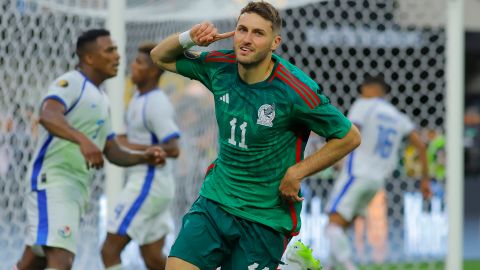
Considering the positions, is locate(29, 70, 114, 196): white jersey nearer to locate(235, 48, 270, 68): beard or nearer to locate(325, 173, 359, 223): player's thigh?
locate(235, 48, 270, 68): beard

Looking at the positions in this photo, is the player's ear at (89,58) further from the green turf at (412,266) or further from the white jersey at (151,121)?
the green turf at (412,266)

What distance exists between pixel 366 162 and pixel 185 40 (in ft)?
15.9

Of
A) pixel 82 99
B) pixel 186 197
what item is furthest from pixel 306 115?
pixel 186 197

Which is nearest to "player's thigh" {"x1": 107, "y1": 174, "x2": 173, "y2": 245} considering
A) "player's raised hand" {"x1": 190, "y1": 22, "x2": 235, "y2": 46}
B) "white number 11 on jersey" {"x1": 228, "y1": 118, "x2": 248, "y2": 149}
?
"white number 11 on jersey" {"x1": 228, "y1": 118, "x2": 248, "y2": 149}

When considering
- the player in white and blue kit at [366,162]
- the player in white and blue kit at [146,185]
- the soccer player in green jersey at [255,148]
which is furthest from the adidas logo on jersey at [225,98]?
the player in white and blue kit at [366,162]

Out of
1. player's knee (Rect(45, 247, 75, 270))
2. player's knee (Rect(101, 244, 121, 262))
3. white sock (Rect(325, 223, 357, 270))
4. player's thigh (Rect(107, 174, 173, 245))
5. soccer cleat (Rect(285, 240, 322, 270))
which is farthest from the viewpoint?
white sock (Rect(325, 223, 357, 270))

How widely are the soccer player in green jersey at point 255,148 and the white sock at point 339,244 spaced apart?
175 inches

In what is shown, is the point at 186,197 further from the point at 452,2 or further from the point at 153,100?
the point at 452,2

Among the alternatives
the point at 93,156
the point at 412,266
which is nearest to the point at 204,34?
the point at 93,156

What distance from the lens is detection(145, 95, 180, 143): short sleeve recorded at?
8.14 metres

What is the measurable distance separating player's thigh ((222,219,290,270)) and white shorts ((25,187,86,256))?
1.70 metres

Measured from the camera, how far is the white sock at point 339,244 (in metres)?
9.61

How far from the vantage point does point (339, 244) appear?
31.4ft

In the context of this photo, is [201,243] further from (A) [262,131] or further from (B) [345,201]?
→ (B) [345,201]
